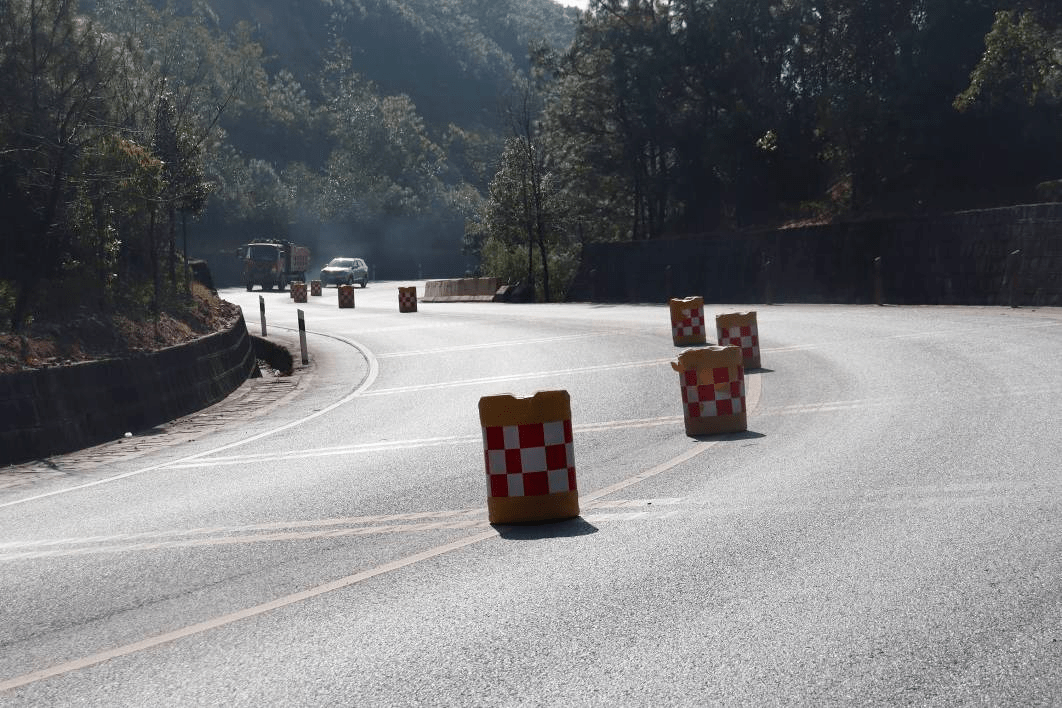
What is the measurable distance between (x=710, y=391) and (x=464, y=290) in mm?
40598

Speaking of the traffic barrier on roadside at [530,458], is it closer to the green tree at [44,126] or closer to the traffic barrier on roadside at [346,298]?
the green tree at [44,126]

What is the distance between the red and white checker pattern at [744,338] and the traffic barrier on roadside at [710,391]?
551 centimetres

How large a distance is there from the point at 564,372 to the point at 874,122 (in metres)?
24.0

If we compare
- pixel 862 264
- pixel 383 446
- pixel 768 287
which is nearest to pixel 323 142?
pixel 768 287

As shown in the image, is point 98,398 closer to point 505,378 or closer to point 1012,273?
point 505,378

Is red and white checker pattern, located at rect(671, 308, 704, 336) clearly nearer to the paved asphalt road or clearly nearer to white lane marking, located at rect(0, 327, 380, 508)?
white lane marking, located at rect(0, 327, 380, 508)

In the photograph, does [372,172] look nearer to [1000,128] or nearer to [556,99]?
[556,99]

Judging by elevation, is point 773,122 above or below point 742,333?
above

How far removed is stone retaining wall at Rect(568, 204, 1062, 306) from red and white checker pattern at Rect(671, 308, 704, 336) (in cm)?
900

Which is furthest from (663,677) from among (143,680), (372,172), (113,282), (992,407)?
(372,172)

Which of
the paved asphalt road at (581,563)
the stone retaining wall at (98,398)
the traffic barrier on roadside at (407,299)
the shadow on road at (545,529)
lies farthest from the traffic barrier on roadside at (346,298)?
the shadow on road at (545,529)

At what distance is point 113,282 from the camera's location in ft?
71.3

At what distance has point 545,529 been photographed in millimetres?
8320

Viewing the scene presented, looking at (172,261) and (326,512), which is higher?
(172,261)
